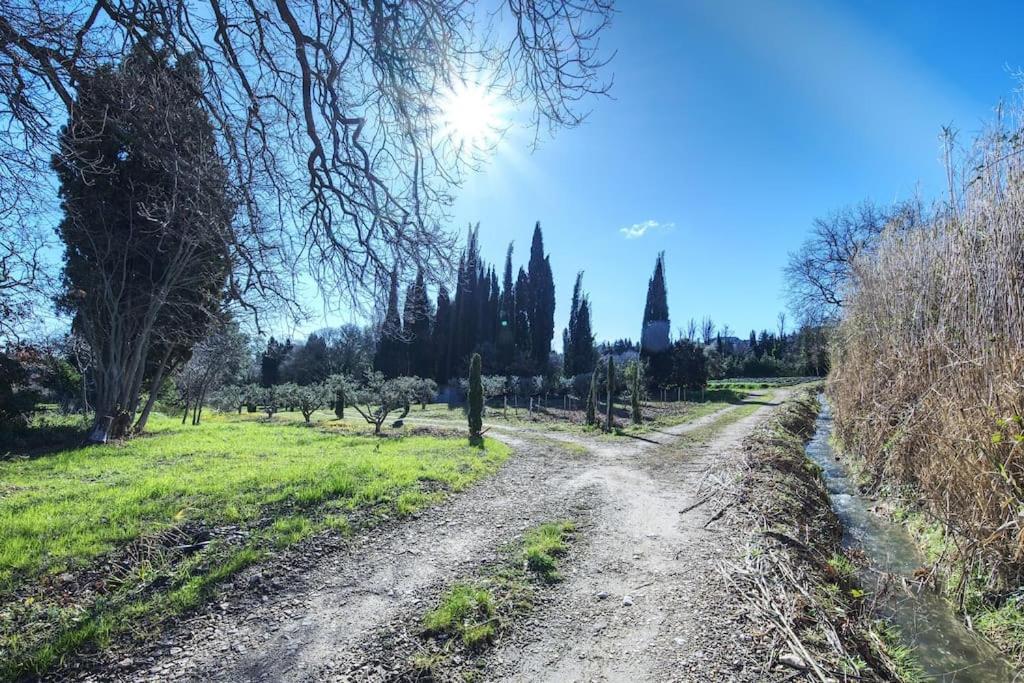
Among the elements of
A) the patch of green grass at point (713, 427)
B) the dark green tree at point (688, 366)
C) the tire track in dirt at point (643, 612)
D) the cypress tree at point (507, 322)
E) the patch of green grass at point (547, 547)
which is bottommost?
the tire track in dirt at point (643, 612)

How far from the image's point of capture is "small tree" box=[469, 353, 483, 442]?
40.0 ft

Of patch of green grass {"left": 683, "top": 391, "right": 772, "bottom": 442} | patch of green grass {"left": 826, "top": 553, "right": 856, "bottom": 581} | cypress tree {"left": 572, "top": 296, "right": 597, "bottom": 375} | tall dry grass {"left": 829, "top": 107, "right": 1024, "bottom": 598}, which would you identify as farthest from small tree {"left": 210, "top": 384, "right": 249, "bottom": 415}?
tall dry grass {"left": 829, "top": 107, "right": 1024, "bottom": 598}

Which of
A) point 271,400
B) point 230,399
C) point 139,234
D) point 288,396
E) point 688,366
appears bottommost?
point 230,399

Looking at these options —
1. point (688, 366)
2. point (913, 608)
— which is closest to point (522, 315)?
point (688, 366)

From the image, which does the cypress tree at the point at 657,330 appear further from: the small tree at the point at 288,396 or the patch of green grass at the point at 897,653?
the patch of green grass at the point at 897,653

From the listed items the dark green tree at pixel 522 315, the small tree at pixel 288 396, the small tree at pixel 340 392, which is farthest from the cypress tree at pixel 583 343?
the small tree at pixel 288 396

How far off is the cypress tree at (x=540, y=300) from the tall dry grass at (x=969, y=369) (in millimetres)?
32431

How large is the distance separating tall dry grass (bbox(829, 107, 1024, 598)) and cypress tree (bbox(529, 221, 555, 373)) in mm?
32431

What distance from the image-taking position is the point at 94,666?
304 centimetres

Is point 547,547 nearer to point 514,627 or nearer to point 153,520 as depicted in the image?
point 514,627

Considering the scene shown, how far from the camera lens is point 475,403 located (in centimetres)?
1231

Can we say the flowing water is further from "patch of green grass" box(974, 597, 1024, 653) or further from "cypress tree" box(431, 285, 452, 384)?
"cypress tree" box(431, 285, 452, 384)

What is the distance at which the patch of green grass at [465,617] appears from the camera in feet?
11.2

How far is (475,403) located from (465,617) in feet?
28.6
